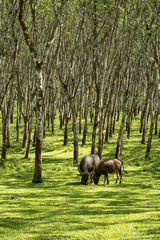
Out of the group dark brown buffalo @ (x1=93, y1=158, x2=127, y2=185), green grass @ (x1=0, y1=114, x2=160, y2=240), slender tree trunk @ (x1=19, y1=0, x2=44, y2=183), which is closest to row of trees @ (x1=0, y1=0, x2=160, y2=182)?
slender tree trunk @ (x1=19, y1=0, x2=44, y2=183)

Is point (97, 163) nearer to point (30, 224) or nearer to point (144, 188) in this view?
point (144, 188)

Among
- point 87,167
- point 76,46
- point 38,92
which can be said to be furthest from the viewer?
point 76,46

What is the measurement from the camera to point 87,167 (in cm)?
1861

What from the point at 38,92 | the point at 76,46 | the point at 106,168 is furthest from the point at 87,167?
the point at 76,46

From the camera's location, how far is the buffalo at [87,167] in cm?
1802

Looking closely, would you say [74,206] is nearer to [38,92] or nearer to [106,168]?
[106,168]

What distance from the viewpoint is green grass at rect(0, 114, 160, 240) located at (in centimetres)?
956

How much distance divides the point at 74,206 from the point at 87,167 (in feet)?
19.6

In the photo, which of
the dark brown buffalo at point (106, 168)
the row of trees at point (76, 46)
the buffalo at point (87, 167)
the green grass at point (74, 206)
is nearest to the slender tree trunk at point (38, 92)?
the row of trees at point (76, 46)

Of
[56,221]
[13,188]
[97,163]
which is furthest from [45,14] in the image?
[56,221]

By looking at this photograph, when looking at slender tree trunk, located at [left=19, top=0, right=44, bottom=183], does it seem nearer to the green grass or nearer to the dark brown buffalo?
the green grass

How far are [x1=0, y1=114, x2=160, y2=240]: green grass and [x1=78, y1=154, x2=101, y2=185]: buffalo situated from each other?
2.32ft

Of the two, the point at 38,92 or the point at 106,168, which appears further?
the point at 106,168

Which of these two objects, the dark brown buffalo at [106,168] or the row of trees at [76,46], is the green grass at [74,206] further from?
the row of trees at [76,46]
